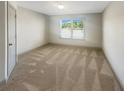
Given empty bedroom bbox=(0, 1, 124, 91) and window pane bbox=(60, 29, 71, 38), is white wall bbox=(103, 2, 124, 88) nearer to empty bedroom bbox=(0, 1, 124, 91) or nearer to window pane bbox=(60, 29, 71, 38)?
empty bedroom bbox=(0, 1, 124, 91)

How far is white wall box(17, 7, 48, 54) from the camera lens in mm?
5598

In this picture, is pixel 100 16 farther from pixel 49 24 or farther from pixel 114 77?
pixel 114 77

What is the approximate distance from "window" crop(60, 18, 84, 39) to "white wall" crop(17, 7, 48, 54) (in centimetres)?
133

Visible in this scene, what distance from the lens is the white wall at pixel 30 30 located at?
5.60 m

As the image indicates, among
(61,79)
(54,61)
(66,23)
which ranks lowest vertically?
(61,79)

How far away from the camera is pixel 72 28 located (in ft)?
27.6

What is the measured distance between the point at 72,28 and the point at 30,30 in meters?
3.17

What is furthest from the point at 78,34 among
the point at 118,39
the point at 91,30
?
the point at 118,39

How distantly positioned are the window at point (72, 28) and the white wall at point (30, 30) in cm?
133

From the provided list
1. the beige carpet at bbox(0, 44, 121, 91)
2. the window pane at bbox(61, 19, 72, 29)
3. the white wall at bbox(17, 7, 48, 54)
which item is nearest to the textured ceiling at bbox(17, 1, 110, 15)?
the white wall at bbox(17, 7, 48, 54)

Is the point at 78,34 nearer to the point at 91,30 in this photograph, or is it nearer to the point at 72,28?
the point at 72,28

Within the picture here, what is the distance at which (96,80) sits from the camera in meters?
3.01

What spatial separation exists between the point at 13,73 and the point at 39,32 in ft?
15.0

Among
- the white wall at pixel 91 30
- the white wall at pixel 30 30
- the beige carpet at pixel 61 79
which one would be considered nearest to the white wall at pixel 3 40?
the beige carpet at pixel 61 79
